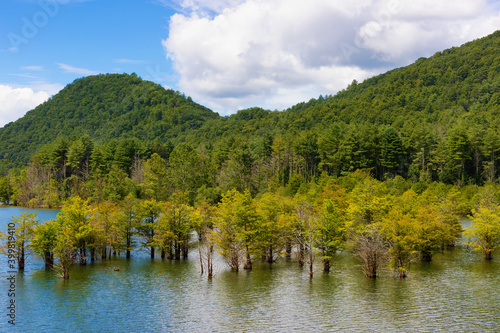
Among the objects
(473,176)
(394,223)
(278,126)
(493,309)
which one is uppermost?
→ (278,126)

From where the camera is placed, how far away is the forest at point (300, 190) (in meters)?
51.8

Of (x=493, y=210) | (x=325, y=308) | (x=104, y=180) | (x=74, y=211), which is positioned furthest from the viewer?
(x=104, y=180)

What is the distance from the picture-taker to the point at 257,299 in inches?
Result: 1587

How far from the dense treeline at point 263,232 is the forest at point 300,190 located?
19 cm

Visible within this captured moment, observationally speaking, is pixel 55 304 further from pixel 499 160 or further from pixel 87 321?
pixel 499 160

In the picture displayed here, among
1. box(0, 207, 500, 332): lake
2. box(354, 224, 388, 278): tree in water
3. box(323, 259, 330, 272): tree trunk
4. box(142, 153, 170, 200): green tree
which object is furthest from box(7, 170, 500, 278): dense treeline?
box(142, 153, 170, 200): green tree

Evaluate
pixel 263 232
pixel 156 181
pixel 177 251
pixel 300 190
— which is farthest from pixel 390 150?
pixel 177 251

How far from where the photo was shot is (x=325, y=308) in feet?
123

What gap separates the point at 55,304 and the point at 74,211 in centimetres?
1844

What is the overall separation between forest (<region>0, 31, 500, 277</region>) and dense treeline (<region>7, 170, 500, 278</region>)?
0.19 metres

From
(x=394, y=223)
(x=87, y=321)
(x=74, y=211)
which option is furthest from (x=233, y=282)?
(x=74, y=211)

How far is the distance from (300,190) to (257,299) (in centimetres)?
5393

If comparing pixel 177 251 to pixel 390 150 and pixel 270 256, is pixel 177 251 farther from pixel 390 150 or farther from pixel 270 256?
pixel 390 150

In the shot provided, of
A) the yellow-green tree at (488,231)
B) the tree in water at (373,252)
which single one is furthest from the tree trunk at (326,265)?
the yellow-green tree at (488,231)
